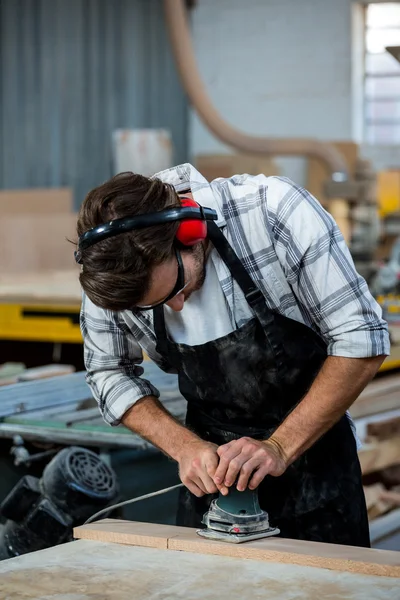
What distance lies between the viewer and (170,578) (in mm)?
1345

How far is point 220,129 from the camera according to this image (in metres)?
5.43

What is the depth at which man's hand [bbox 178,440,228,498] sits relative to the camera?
1.57 meters

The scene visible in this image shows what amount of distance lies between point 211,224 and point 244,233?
0.06 meters

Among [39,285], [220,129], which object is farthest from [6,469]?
[220,129]

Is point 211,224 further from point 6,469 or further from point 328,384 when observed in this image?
point 6,469

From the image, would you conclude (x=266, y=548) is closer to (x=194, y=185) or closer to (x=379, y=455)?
(x=194, y=185)

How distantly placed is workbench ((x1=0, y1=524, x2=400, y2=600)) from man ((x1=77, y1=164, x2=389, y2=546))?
0.55ft

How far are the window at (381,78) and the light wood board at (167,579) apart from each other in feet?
25.7

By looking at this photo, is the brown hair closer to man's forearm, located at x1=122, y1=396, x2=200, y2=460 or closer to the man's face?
the man's face

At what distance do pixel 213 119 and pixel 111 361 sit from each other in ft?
12.1

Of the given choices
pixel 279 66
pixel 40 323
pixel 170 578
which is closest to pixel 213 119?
pixel 40 323

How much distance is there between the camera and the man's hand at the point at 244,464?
1.53m

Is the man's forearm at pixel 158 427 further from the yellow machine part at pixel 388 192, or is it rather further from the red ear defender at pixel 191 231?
the yellow machine part at pixel 388 192

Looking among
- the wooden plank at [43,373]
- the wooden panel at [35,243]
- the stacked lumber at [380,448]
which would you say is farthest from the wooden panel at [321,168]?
the wooden plank at [43,373]
